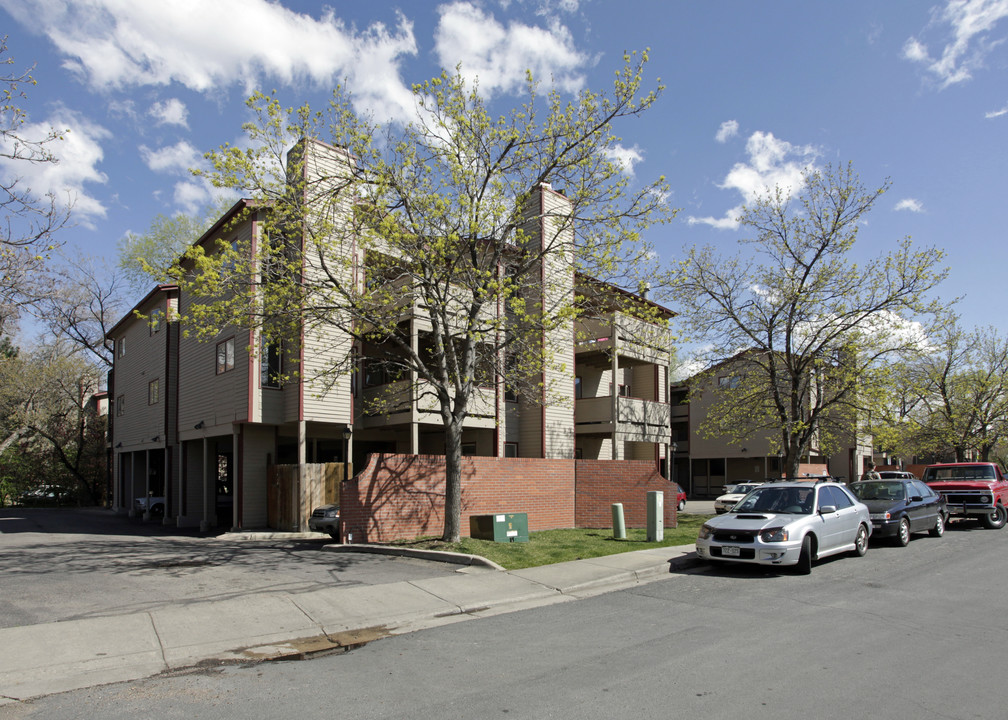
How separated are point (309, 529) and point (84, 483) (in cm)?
3043

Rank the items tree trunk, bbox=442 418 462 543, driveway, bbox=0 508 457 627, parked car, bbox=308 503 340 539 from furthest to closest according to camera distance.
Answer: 1. parked car, bbox=308 503 340 539
2. tree trunk, bbox=442 418 462 543
3. driveway, bbox=0 508 457 627

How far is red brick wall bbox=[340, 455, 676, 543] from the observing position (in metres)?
15.0

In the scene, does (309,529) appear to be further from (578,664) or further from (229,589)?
(578,664)

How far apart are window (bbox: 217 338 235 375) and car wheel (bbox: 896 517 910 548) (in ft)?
59.6

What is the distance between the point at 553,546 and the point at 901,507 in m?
7.74

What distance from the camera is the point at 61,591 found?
34.0 ft

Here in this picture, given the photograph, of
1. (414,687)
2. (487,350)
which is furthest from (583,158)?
(414,687)

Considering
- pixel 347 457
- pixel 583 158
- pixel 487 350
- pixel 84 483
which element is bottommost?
pixel 84 483

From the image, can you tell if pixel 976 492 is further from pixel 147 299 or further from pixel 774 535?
pixel 147 299

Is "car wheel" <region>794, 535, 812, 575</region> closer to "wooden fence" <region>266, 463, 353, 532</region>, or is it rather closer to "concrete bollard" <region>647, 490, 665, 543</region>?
"concrete bollard" <region>647, 490, 665, 543</region>

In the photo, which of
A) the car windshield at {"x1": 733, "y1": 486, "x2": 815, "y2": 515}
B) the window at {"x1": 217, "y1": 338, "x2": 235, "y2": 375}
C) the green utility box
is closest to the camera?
the car windshield at {"x1": 733, "y1": 486, "x2": 815, "y2": 515}

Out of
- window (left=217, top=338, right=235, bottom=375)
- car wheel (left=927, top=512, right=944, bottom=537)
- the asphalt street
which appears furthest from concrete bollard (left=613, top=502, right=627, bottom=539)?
window (left=217, top=338, right=235, bottom=375)

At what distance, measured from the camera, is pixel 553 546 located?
1458 centimetres

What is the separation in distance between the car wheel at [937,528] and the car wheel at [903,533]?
213 centimetres
